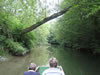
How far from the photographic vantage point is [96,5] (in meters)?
5.97

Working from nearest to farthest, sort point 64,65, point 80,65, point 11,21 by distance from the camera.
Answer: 1. point 64,65
2. point 80,65
3. point 11,21

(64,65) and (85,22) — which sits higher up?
(85,22)

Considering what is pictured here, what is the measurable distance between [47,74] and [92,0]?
566cm

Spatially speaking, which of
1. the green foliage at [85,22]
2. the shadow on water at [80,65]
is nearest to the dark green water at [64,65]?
the shadow on water at [80,65]

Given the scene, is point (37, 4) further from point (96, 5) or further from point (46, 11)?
point (96, 5)

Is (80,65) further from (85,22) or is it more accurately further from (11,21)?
(11,21)

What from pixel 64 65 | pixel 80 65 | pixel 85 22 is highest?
pixel 85 22

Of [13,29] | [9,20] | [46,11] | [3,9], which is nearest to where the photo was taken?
[3,9]

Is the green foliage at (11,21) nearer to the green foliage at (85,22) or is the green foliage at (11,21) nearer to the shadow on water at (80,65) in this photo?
the green foliage at (85,22)

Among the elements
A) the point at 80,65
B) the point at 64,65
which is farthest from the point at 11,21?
the point at 80,65

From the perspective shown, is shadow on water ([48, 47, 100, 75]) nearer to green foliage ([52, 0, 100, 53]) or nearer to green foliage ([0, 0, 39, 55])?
green foliage ([52, 0, 100, 53])

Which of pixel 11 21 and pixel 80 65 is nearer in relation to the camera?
pixel 80 65

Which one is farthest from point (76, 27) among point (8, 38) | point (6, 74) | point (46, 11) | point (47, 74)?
point (47, 74)

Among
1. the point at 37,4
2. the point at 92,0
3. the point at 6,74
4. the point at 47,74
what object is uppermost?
the point at 37,4
